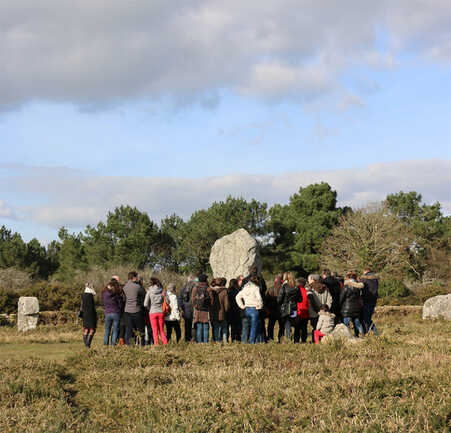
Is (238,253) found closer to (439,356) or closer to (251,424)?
(439,356)

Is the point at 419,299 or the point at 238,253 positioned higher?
the point at 238,253

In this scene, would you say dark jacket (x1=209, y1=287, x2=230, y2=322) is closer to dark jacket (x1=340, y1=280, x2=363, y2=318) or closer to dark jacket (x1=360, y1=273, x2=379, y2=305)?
dark jacket (x1=340, y1=280, x2=363, y2=318)

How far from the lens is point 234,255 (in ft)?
111

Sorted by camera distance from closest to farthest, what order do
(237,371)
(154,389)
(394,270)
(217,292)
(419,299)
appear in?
(154,389), (237,371), (217,292), (419,299), (394,270)

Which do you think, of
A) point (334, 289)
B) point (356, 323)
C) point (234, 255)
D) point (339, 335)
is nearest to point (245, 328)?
point (339, 335)

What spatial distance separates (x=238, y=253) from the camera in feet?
111

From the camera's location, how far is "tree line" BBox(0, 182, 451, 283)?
144 feet

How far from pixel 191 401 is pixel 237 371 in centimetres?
170

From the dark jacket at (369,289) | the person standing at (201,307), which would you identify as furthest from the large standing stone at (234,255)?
the person standing at (201,307)

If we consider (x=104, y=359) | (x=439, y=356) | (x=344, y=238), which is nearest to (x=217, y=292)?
(x=104, y=359)

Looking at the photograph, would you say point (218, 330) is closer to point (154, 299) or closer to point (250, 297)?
point (250, 297)

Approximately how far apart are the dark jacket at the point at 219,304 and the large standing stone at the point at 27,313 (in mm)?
8911

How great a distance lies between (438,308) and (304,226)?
25605 mm

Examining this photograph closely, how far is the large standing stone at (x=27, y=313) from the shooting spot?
63.4 feet
